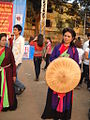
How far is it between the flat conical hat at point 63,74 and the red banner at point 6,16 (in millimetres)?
7752

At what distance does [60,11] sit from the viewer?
38438mm

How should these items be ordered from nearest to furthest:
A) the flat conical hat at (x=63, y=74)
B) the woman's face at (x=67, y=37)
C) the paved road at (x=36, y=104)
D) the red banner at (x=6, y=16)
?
the flat conical hat at (x=63, y=74)
the woman's face at (x=67, y=37)
the paved road at (x=36, y=104)
the red banner at (x=6, y=16)

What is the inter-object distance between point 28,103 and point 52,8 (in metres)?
33.0

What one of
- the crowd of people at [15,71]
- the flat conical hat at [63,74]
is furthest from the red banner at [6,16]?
the flat conical hat at [63,74]

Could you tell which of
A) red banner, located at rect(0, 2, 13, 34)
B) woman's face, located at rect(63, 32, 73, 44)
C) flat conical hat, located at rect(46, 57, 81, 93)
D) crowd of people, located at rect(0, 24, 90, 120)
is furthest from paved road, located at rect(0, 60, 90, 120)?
red banner, located at rect(0, 2, 13, 34)

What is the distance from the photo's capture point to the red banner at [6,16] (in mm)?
11784

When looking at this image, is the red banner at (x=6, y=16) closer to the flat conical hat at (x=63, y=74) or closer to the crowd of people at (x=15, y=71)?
the crowd of people at (x=15, y=71)

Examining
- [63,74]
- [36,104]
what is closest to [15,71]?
[36,104]

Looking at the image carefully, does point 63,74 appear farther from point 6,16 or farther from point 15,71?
point 6,16

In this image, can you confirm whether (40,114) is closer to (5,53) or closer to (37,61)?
(5,53)

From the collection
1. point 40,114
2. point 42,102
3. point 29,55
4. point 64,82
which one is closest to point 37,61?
point 42,102

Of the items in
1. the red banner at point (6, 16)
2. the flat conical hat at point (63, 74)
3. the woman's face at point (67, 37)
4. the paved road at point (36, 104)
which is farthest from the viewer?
the red banner at point (6, 16)

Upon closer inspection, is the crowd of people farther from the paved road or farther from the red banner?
the red banner

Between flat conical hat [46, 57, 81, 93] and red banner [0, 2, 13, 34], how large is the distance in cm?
775
